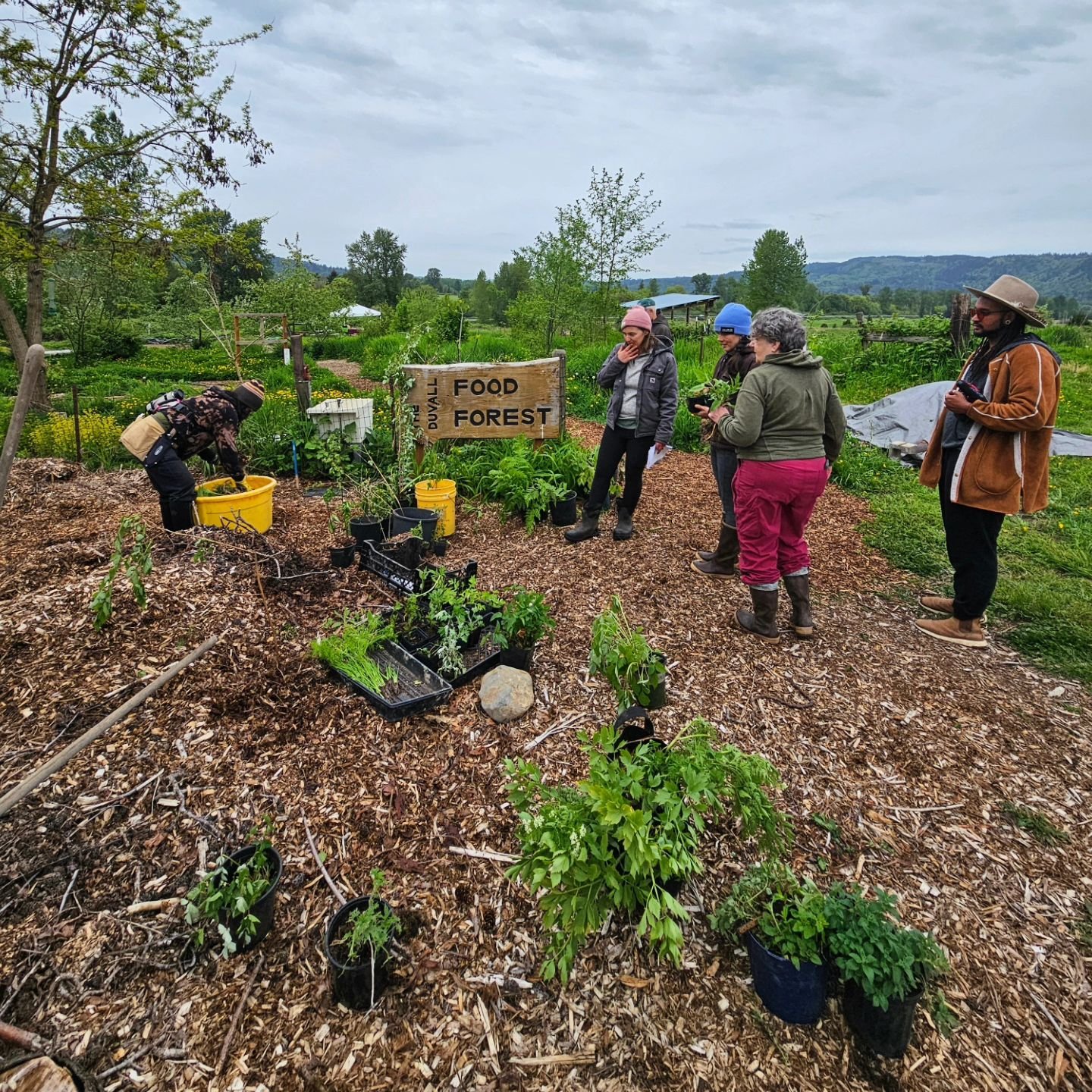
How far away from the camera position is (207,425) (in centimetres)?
463

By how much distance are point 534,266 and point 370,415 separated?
8890mm

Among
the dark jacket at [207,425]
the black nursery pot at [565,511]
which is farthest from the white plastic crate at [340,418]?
the black nursery pot at [565,511]

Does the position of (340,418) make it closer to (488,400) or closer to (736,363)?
(488,400)

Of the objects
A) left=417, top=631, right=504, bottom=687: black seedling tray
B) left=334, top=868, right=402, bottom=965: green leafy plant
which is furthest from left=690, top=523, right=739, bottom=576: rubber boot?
left=334, top=868, right=402, bottom=965: green leafy plant

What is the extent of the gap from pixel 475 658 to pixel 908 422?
8.19 meters

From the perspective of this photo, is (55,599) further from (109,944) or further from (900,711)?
(900,711)

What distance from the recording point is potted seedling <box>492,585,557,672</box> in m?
3.14

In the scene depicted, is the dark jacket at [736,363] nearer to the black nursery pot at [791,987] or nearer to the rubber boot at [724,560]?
the rubber boot at [724,560]

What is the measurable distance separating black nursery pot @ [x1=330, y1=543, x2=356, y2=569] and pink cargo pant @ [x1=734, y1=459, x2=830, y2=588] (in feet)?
8.66

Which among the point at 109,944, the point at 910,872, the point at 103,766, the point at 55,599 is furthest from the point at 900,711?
the point at 55,599

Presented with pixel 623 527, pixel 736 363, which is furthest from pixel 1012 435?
pixel 623 527

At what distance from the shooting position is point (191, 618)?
10.6 ft

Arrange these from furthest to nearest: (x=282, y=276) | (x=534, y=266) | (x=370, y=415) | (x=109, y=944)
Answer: (x=282, y=276) → (x=534, y=266) → (x=370, y=415) → (x=109, y=944)

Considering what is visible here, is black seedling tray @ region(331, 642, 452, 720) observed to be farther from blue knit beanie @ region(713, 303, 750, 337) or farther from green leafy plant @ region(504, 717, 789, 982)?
blue knit beanie @ region(713, 303, 750, 337)
